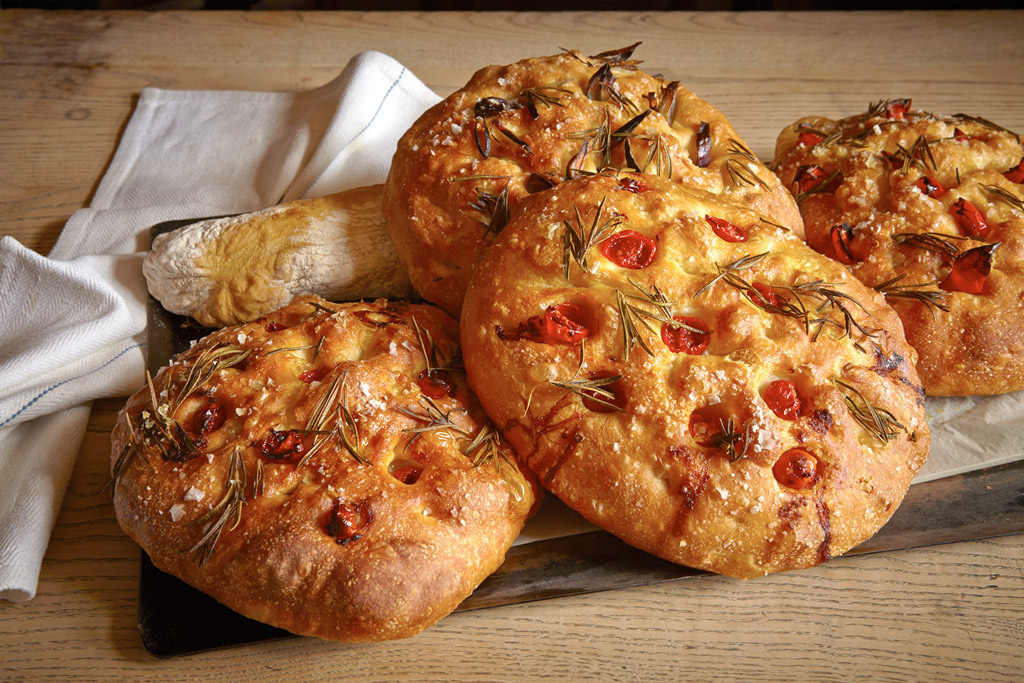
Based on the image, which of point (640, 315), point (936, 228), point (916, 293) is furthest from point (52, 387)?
point (936, 228)

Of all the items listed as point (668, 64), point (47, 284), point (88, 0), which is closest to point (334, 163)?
point (47, 284)

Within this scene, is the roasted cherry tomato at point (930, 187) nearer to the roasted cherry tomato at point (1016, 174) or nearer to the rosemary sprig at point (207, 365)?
the roasted cherry tomato at point (1016, 174)

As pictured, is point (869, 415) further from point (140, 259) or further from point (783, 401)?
point (140, 259)

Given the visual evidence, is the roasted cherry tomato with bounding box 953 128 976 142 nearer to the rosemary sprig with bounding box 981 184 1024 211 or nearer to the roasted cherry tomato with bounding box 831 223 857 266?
the rosemary sprig with bounding box 981 184 1024 211

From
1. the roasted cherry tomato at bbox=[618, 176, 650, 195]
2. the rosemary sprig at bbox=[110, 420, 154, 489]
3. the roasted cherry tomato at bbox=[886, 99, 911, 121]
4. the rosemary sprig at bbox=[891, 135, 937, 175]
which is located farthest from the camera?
the roasted cherry tomato at bbox=[886, 99, 911, 121]

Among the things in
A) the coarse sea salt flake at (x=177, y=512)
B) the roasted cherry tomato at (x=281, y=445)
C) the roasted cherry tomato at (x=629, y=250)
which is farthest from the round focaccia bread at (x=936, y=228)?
the coarse sea salt flake at (x=177, y=512)

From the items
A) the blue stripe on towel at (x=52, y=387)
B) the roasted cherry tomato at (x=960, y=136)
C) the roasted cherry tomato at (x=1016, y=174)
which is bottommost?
the blue stripe on towel at (x=52, y=387)

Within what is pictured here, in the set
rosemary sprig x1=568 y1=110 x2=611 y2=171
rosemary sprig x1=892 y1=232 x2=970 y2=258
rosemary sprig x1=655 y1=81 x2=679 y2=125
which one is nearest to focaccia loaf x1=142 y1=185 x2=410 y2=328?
rosemary sprig x1=568 y1=110 x2=611 y2=171
